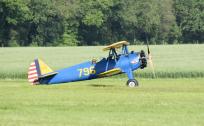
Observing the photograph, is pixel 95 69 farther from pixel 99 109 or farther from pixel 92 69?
pixel 99 109

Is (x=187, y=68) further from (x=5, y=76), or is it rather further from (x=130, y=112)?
(x=130, y=112)

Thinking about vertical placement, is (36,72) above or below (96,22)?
below

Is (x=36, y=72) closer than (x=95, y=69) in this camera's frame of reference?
Yes

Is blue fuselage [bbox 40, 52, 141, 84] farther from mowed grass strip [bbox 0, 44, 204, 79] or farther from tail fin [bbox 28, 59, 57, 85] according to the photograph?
mowed grass strip [bbox 0, 44, 204, 79]

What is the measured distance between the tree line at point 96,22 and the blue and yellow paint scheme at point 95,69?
57.7 metres

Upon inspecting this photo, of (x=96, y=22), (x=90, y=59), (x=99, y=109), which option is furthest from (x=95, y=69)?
(x=96, y=22)

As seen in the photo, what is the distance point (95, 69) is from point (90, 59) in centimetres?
2030

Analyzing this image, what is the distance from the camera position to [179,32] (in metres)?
102

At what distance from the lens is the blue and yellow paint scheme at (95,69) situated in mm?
30078

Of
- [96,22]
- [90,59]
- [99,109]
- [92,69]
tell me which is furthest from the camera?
[96,22]

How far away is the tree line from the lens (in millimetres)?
89812

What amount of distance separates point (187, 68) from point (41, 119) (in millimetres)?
25509

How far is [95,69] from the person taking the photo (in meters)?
30.2

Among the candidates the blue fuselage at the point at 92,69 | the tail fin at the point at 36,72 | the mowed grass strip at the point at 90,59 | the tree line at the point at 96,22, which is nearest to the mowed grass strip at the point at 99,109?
the tail fin at the point at 36,72
